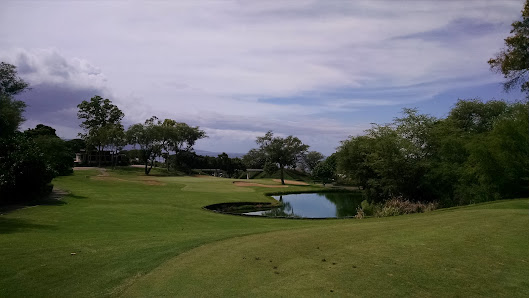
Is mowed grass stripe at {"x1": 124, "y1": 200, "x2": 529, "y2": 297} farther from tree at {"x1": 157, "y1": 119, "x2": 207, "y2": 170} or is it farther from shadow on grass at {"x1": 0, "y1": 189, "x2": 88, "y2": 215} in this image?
tree at {"x1": 157, "y1": 119, "x2": 207, "y2": 170}

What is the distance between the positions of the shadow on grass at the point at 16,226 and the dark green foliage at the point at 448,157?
26103mm

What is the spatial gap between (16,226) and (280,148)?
57.1 meters

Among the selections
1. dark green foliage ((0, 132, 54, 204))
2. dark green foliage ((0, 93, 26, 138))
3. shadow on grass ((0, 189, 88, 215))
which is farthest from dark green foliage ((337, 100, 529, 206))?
dark green foliage ((0, 93, 26, 138))

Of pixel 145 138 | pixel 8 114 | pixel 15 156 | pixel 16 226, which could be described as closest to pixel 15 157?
pixel 15 156

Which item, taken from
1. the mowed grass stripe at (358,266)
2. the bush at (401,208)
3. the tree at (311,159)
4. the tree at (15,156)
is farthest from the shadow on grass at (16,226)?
the tree at (311,159)

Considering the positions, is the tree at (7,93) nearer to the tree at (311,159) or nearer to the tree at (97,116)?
the tree at (97,116)

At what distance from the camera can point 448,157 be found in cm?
3030

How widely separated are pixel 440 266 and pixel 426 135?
1145 inches

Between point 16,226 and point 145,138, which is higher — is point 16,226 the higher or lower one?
the lower one

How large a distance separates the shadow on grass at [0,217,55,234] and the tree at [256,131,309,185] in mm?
54979

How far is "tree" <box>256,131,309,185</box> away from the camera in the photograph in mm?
70188

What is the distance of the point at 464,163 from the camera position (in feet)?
91.3

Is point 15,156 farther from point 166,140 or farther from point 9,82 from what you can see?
point 166,140

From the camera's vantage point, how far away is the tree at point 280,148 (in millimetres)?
70188
